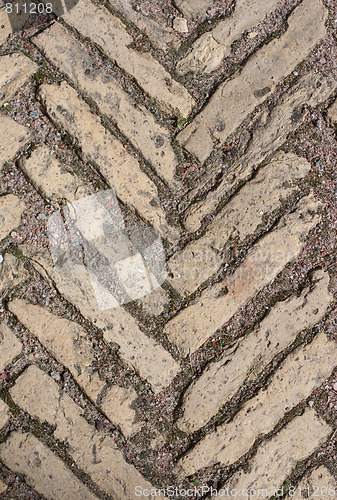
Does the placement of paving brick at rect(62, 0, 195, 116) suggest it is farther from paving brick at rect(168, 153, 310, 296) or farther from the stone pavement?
paving brick at rect(168, 153, 310, 296)

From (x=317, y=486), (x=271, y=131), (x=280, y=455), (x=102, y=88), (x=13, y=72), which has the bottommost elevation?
(x=317, y=486)

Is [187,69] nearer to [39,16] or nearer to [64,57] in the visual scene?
[64,57]

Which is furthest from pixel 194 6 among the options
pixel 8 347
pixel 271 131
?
pixel 8 347

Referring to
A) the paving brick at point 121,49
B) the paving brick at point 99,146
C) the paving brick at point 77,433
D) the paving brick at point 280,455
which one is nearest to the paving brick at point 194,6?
the paving brick at point 121,49

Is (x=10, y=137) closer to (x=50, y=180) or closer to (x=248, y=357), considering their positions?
(x=50, y=180)

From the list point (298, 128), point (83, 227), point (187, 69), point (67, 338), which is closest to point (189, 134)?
point (187, 69)

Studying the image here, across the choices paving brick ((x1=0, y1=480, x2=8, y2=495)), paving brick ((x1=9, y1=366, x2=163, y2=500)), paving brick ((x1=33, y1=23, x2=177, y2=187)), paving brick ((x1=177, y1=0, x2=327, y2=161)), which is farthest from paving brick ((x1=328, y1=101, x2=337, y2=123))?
paving brick ((x1=0, y1=480, x2=8, y2=495))
